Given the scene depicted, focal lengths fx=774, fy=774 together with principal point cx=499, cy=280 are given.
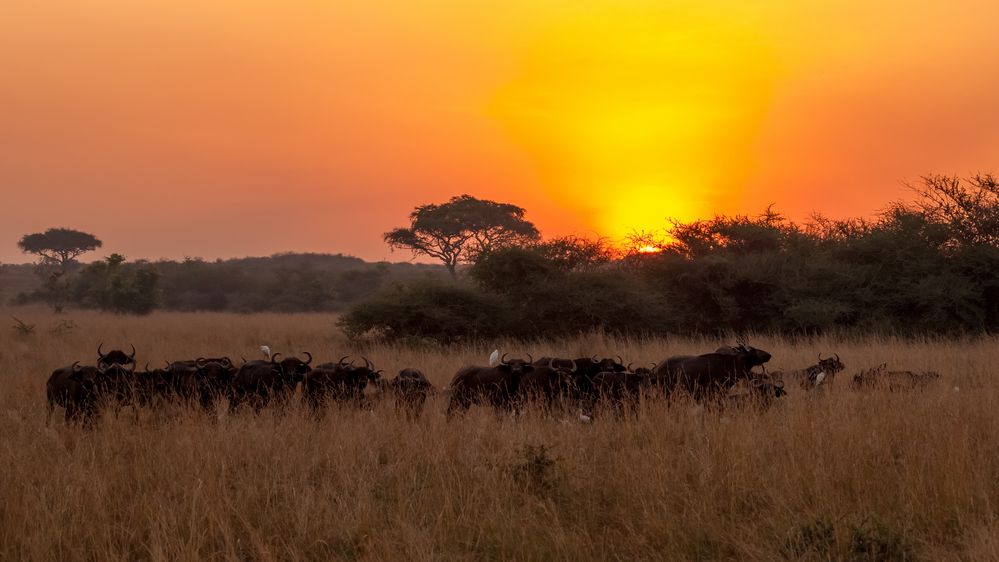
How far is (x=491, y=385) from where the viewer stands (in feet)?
32.8

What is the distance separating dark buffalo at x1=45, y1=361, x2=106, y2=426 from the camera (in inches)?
348

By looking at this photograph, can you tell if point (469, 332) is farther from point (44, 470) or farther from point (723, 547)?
point (723, 547)

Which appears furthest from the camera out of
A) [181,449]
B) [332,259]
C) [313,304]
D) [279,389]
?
[332,259]

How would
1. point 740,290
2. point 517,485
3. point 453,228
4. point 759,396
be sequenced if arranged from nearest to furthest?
point 517,485
point 759,396
point 740,290
point 453,228

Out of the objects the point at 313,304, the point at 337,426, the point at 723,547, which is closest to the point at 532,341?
the point at 337,426

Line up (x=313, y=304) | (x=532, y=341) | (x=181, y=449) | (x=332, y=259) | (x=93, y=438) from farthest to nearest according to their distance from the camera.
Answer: (x=332, y=259)
(x=313, y=304)
(x=532, y=341)
(x=93, y=438)
(x=181, y=449)

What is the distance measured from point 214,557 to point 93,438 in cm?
352

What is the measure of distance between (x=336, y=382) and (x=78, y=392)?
2.94 metres

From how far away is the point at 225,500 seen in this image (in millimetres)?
5711

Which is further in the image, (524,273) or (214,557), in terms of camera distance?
(524,273)

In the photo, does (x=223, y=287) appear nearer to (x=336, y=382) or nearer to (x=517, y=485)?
(x=336, y=382)

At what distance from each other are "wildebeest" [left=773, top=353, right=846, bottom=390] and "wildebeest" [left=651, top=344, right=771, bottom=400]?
0.90 m

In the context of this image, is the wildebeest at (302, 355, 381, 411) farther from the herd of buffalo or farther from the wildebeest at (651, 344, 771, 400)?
the wildebeest at (651, 344, 771, 400)

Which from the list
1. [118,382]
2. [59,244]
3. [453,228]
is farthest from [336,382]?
[59,244]
